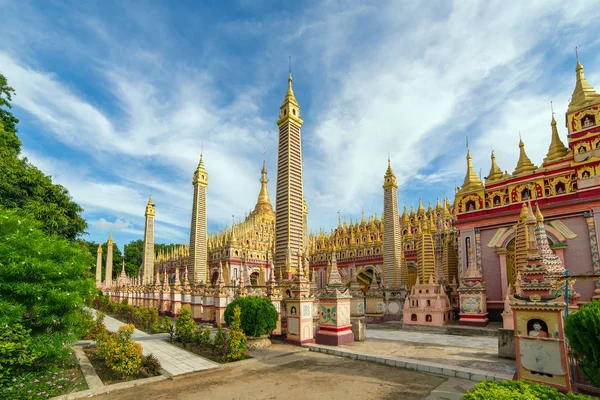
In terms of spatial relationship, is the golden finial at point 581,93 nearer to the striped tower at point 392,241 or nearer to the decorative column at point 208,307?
the striped tower at point 392,241

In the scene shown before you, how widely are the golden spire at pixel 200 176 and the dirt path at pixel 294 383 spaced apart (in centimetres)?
2127

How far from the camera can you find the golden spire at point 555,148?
19.1 m

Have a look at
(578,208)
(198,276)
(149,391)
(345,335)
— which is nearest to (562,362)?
(345,335)

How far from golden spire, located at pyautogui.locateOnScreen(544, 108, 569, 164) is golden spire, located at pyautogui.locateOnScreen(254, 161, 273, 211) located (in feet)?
111

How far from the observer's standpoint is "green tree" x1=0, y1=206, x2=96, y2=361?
7211 mm

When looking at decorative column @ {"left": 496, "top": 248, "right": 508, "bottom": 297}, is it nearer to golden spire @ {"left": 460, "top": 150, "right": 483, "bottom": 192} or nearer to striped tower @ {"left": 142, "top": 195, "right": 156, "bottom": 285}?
golden spire @ {"left": 460, "top": 150, "right": 483, "bottom": 192}

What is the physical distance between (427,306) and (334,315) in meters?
7.86

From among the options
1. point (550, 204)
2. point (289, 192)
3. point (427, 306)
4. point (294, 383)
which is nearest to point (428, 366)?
point (294, 383)

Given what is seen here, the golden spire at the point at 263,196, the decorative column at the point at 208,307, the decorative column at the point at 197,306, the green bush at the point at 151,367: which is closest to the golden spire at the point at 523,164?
the decorative column at the point at 208,307

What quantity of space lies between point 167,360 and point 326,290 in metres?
5.65

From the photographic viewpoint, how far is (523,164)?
20.2m

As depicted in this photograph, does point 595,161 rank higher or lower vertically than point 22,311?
higher

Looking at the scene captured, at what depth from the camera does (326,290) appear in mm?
12750

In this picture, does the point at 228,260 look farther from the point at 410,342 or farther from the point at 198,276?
the point at 410,342
